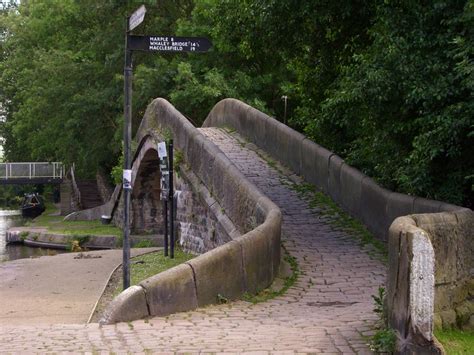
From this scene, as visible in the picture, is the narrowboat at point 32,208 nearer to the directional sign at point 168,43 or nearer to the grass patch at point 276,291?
the directional sign at point 168,43

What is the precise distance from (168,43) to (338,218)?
4284mm

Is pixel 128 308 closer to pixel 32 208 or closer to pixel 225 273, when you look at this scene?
pixel 225 273

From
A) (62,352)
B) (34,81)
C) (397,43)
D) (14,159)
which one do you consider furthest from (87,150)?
(62,352)

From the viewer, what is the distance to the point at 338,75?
547 inches

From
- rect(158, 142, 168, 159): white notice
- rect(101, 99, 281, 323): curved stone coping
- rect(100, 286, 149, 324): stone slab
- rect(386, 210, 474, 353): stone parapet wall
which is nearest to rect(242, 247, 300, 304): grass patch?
rect(101, 99, 281, 323): curved stone coping

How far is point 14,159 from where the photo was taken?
4925cm

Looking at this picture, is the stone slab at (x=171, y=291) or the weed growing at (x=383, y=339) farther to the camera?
the stone slab at (x=171, y=291)

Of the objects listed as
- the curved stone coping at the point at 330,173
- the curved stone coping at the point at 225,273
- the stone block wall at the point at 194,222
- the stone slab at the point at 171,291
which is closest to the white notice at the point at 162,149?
the stone block wall at the point at 194,222

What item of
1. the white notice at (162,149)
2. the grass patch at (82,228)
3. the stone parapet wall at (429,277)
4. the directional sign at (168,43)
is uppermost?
the directional sign at (168,43)

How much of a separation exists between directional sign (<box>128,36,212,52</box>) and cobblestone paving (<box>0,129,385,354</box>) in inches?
113

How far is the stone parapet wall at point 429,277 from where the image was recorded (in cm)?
474

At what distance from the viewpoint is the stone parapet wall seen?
474cm

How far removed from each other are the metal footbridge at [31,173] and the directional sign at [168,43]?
1318 inches

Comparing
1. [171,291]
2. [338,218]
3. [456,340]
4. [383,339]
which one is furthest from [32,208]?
[383,339]
